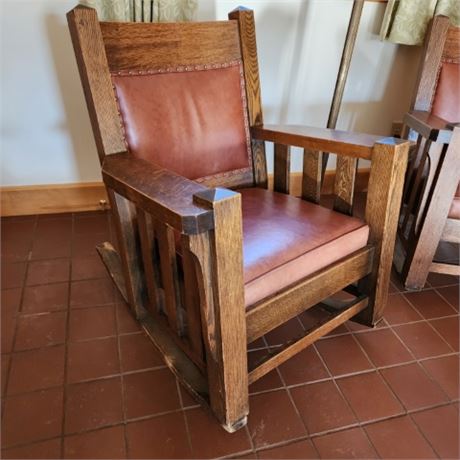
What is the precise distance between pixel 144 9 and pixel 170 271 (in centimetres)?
103

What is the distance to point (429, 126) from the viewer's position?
125 cm

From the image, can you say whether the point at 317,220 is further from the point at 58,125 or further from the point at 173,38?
the point at 58,125

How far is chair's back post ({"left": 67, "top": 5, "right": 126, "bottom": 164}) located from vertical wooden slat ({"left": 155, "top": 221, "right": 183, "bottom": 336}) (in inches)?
11.2

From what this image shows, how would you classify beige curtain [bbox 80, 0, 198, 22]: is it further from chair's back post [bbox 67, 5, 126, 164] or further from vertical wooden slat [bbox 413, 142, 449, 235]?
vertical wooden slat [bbox 413, 142, 449, 235]

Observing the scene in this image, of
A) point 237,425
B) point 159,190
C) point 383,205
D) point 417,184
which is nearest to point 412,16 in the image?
point 417,184

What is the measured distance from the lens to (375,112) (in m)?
2.07

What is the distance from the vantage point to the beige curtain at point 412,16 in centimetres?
165

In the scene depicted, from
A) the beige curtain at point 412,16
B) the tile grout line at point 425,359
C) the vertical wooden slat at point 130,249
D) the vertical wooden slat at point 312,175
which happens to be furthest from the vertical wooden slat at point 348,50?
the vertical wooden slat at point 130,249

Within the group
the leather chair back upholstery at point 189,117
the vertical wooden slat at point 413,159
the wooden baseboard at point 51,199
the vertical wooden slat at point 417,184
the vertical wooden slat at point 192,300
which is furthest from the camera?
the wooden baseboard at point 51,199

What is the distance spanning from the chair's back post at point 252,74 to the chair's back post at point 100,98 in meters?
0.45

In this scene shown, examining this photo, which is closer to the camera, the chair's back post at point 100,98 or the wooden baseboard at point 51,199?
the chair's back post at point 100,98

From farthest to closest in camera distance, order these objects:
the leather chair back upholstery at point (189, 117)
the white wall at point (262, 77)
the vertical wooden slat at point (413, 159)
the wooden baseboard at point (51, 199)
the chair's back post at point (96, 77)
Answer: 1. the wooden baseboard at point (51, 199)
2. the white wall at point (262, 77)
3. the vertical wooden slat at point (413, 159)
4. the leather chair back upholstery at point (189, 117)
5. the chair's back post at point (96, 77)

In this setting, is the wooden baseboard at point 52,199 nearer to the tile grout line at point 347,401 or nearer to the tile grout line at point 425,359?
the tile grout line at point 347,401

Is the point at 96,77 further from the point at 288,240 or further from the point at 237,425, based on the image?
the point at 237,425
